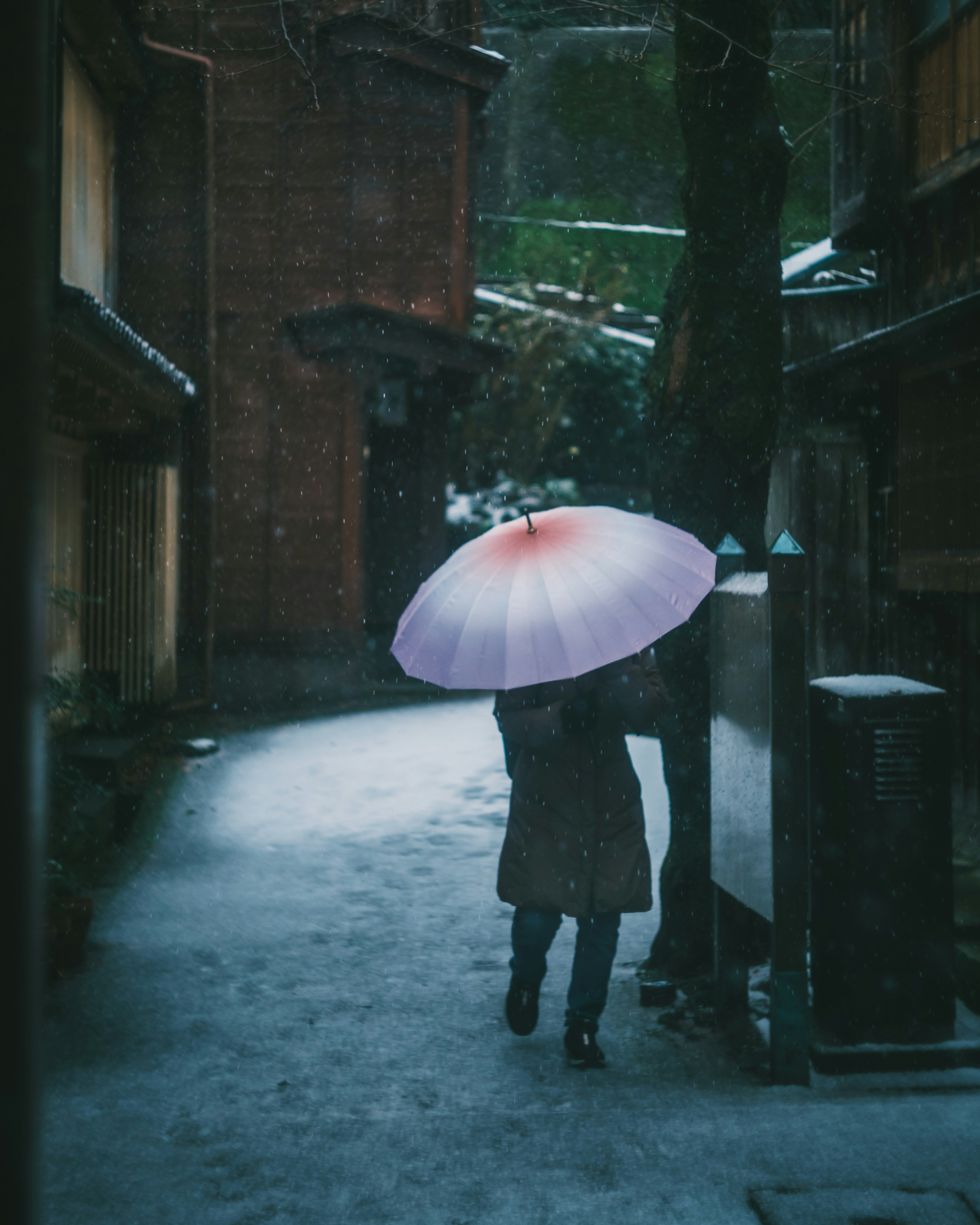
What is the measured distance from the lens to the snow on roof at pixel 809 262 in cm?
1048

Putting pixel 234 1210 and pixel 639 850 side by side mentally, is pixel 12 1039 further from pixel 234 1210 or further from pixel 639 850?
pixel 639 850

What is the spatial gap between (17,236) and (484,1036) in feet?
14.7

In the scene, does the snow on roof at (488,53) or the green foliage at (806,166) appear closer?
the snow on roof at (488,53)

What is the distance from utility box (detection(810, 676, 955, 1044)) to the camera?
14.0 feet

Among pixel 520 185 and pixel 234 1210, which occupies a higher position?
pixel 520 185

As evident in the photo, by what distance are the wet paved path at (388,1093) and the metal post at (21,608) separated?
2.82m

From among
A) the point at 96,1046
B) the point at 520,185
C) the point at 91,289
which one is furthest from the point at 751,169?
the point at 520,185

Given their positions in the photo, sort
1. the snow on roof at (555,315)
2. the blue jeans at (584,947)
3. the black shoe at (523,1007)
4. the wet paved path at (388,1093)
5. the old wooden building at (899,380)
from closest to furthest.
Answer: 1. the wet paved path at (388,1093)
2. the blue jeans at (584,947)
3. the black shoe at (523,1007)
4. the old wooden building at (899,380)
5. the snow on roof at (555,315)

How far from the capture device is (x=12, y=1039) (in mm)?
803

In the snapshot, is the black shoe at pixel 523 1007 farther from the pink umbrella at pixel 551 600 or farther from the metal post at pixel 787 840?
the pink umbrella at pixel 551 600

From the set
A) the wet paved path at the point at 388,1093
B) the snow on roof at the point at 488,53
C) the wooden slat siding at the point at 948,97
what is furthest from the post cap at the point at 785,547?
the snow on roof at the point at 488,53

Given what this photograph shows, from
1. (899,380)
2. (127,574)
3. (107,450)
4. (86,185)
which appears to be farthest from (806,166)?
(127,574)

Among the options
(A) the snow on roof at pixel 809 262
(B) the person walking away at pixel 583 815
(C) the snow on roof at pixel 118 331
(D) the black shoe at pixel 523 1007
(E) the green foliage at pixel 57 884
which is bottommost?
(D) the black shoe at pixel 523 1007

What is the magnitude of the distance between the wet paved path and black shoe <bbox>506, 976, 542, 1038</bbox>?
101mm
